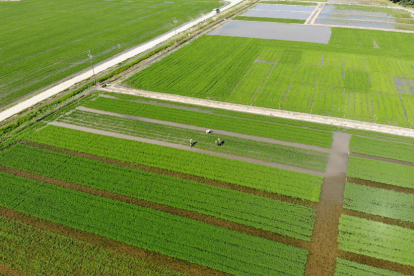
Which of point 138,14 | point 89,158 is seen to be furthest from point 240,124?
point 138,14

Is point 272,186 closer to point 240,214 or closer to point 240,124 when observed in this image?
point 240,214

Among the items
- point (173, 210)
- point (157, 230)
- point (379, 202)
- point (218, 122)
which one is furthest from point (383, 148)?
point (157, 230)

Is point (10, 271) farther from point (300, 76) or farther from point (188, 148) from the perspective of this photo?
point (300, 76)

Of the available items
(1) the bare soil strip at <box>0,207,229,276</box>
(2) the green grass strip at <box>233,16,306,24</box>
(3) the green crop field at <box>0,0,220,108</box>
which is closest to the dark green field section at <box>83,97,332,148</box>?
(3) the green crop field at <box>0,0,220,108</box>

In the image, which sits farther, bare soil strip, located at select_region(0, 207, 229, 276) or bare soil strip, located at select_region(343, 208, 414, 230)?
bare soil strip, located at select_region(343, 208, 414, 230)

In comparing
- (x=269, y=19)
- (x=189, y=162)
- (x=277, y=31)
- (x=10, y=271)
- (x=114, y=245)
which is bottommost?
(x=10, y=271)

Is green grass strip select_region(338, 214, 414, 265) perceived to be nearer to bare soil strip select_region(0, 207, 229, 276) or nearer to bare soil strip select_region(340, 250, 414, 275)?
bare soil strip select_region(340, 250, 414, 275)
